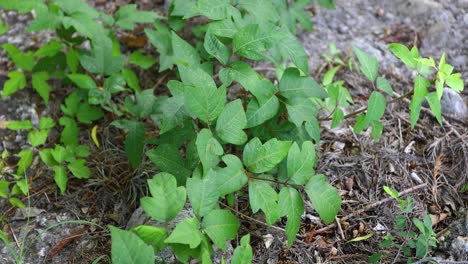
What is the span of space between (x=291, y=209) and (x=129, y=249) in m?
0.65

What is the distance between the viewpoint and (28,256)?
2305 millimetres

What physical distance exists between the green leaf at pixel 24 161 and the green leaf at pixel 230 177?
49.6 inches

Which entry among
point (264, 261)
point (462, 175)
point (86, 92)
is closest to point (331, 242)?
point (264, 261)

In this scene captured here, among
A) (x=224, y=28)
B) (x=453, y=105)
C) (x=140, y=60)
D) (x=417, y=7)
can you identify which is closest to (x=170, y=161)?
(x=224, y=28)

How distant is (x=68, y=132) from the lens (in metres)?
2.74

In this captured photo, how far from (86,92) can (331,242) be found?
1614 millimetres

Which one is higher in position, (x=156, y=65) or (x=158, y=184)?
(x=158, y=184)

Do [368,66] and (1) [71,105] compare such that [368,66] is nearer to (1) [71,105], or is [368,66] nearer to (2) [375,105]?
(2) [375,105]

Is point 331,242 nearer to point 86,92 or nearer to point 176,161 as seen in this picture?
point 176,161

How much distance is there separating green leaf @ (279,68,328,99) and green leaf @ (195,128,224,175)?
45 centimetres

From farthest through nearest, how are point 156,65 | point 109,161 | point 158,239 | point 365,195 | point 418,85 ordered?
point 156,65 → point 109,161 → point 365,195 → point 418,85 → point 158,239

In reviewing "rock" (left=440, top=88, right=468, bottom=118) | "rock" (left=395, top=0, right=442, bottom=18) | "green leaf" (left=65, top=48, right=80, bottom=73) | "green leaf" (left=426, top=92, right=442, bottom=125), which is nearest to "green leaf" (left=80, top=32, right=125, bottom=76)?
"green leaf" (left=65, top=48, right=80, bottom=73)

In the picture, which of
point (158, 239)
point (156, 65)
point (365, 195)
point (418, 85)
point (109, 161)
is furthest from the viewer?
point (156, 65)

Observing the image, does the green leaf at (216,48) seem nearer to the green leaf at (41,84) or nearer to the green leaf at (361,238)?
the green leaf at (361,238)
